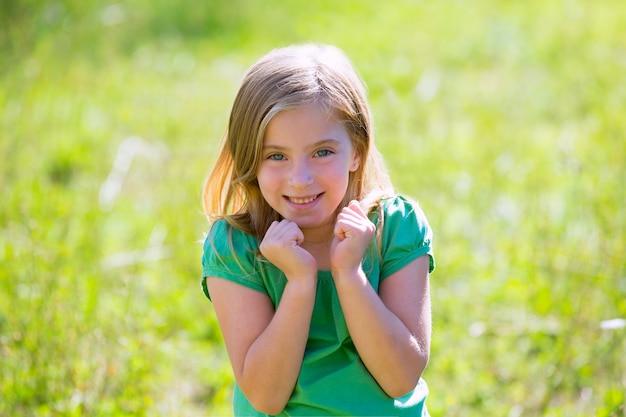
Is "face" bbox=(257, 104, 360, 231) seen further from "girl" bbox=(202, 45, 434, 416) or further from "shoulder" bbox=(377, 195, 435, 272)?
"shoulder" bbox=(377, 195, 435, 272)

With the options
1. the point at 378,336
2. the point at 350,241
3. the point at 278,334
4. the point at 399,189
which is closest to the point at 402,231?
the point at 350,241

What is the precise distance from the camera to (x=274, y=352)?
212 cm

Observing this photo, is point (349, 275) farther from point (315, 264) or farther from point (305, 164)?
point (305, 164)

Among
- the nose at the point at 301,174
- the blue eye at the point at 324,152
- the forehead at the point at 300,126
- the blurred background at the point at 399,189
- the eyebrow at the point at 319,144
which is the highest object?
the forehead at the point at 300,126

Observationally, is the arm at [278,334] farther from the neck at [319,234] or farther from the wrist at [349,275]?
the neck at [319,234]

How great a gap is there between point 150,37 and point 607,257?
646 centimetres

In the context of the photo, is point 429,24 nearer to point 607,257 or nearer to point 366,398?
point 607,257

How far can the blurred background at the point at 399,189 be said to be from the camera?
3.31 m

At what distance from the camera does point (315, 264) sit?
2.16 m

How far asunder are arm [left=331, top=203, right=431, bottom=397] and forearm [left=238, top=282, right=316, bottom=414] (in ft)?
0.31

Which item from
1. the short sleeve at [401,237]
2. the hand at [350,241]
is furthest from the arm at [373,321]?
the short sleeve at [401,237]

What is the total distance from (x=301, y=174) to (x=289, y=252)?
0.65 ft

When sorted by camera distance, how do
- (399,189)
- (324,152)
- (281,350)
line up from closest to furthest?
1. (281,350)
2. (324,152)
3. (399,189)

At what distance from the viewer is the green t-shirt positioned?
86.9 inches
